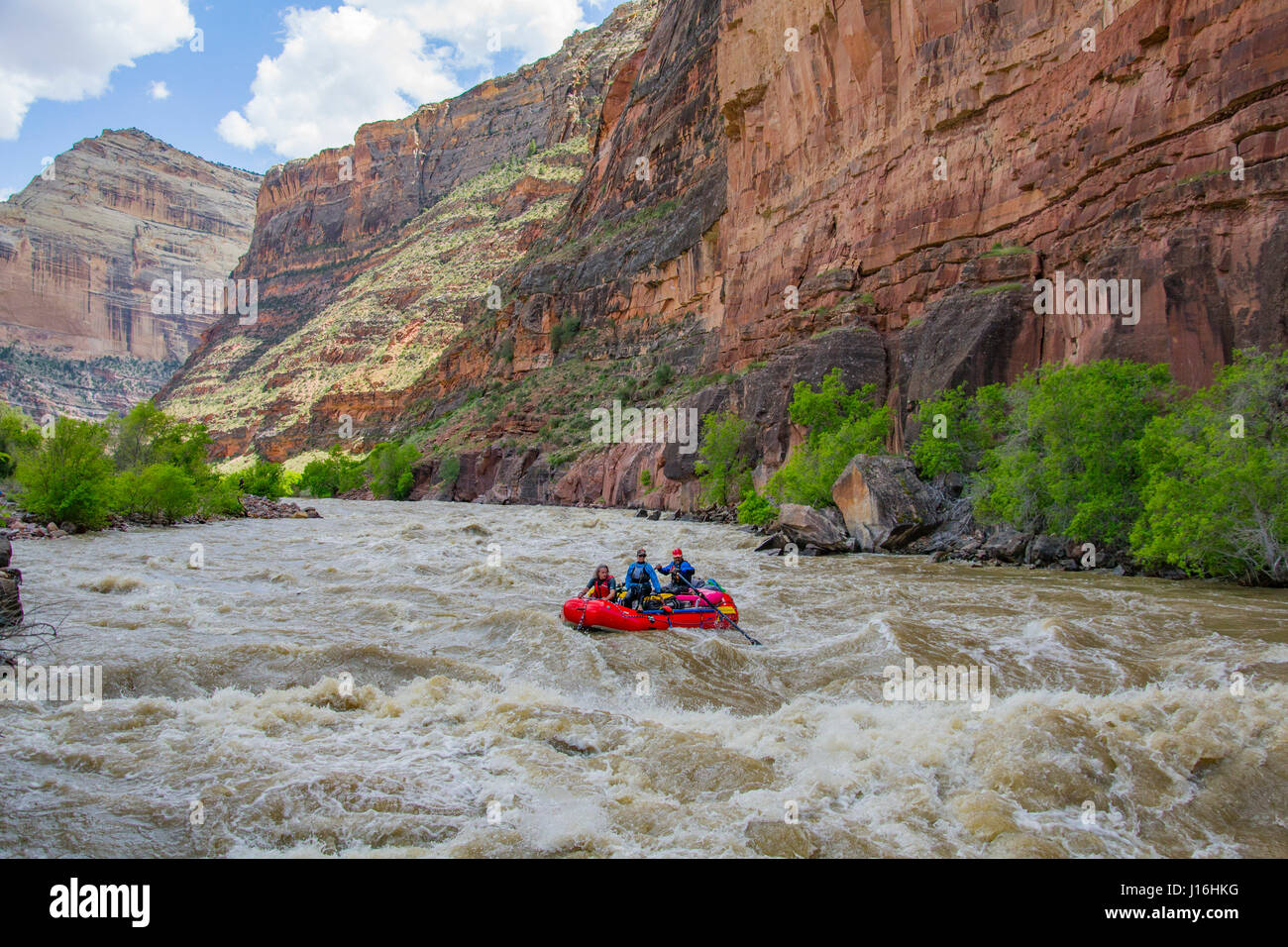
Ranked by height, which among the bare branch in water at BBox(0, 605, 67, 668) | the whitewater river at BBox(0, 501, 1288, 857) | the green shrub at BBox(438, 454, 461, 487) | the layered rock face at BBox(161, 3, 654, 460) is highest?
the layered rock face at BBox(161, 3, 654, 460)

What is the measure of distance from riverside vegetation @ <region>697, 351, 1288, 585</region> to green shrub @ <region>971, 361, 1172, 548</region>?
28mm

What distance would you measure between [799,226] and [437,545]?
25.7 meters

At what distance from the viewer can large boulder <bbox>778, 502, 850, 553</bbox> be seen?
19781 millimetres

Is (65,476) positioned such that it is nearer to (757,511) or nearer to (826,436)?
(757,511)

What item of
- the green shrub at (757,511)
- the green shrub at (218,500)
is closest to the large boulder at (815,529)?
the green shrub at (757,511)

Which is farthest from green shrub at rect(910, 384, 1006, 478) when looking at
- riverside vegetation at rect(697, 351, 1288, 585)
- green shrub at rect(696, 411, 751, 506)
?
green shrub at rect(696, 411, 751, 506)

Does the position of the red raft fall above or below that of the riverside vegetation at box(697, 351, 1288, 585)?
below

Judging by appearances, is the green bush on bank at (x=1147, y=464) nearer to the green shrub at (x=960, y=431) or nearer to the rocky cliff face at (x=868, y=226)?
the green shrub at (x=960, y=431)

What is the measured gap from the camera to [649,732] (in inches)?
259

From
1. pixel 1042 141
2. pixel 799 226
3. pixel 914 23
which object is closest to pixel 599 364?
pixel 799 226

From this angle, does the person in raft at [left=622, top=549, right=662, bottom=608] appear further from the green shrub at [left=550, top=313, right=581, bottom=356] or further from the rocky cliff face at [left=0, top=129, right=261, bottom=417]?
the rocky cliff face at [left=0, top=129, right=261, bottom=417]

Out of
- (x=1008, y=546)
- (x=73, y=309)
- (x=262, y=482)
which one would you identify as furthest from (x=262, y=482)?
(x=73, y=309)
